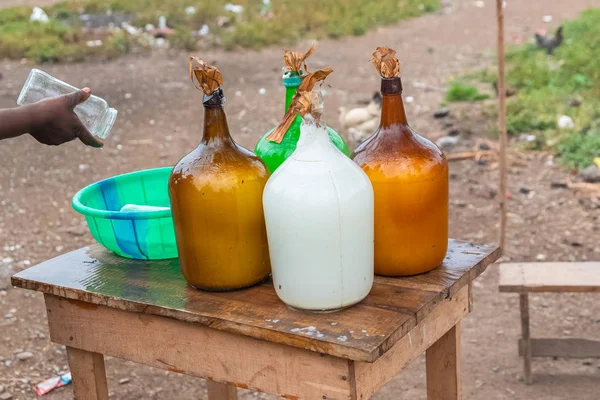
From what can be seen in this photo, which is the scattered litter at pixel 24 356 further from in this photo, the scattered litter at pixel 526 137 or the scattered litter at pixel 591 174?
the scattered litter at pixel 526 137

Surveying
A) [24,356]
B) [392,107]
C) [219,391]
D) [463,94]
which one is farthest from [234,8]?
[392,107]

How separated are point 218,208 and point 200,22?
343 inches

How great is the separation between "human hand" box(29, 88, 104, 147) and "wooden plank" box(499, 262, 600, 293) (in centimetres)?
172

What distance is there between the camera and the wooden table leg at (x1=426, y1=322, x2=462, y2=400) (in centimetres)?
203

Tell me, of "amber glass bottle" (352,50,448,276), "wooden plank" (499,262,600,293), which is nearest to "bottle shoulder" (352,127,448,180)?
"amber glass bottle" (352,50,448,276)

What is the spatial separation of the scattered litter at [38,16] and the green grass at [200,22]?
0.12 meters

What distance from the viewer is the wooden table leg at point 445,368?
2.03 meters

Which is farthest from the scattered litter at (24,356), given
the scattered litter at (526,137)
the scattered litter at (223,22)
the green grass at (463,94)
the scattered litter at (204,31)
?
the scattered litter at (223,22)

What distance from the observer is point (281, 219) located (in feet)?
5.17

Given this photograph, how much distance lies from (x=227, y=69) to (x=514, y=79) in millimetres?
2857

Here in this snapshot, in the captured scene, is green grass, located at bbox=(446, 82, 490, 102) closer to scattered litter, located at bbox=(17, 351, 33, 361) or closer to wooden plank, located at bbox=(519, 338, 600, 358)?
wooden plank, located at bbox=(519, 338, 600, 358)

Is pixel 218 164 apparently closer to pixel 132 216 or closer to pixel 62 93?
pixel 132 216

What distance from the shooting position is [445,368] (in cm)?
207

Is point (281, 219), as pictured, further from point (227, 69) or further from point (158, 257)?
point (227, 69)
